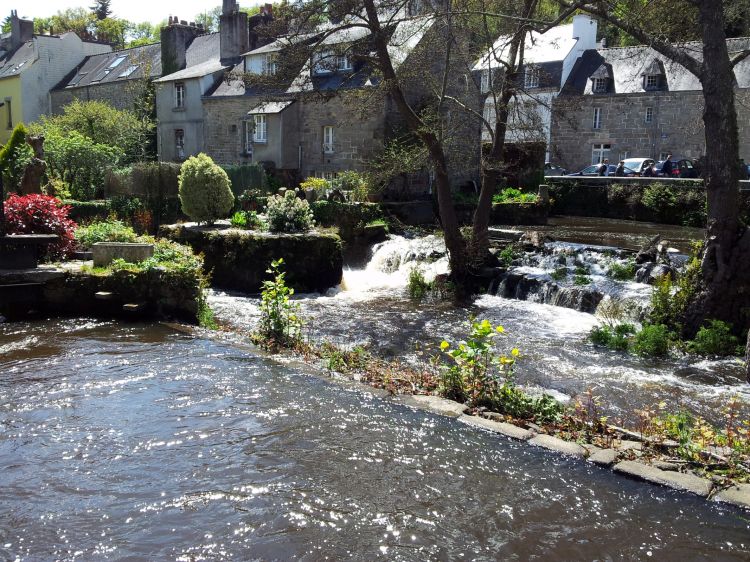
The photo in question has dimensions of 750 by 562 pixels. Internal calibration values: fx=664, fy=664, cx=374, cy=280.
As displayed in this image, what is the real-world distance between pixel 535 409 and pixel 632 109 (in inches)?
1340

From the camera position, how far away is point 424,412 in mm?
7027

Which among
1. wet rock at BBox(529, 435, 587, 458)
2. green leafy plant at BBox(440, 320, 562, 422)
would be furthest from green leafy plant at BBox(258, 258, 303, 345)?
wet rock at BBox(529, 435, 587, 458)

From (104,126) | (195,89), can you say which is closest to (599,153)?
(195,89)

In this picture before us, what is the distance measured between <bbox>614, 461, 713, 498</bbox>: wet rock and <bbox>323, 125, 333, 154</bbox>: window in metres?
25.7

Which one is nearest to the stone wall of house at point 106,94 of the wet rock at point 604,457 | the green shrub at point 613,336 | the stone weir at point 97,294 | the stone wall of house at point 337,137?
the stone wall of house at point 337,137

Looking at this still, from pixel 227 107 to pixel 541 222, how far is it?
17.2 m

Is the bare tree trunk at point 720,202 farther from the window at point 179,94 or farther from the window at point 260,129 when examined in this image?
the window at point 179,94

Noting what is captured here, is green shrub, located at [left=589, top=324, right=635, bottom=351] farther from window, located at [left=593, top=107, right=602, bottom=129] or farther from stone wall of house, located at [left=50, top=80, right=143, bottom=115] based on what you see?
stone wall of house, located at [left=50, top=80, right=143, bottom=115]

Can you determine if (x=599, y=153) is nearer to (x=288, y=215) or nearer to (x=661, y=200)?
(x=661, y=200)

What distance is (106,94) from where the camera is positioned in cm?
4347

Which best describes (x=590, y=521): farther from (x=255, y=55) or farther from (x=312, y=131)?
(x=255, y=55)

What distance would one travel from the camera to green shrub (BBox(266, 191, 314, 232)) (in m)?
16.4

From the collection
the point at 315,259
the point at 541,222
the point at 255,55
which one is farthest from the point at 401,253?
the point at 255,55

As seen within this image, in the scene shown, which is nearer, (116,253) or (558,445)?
(558,445)
